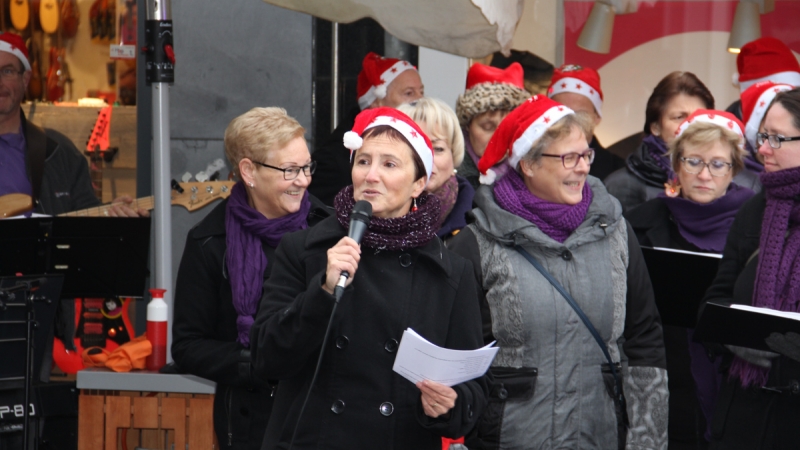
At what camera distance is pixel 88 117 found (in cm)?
770

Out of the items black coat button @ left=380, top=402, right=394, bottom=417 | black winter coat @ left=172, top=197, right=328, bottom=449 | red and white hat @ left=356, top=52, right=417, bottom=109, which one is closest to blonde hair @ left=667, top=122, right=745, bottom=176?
red and white hat @ left=356, top=52, right=417, bottom=109

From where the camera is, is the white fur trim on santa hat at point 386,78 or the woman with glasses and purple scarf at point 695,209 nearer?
the woman with glasses and purple scarf at point 695,209

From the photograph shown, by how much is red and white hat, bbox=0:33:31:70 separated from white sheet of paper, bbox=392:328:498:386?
4.85 m

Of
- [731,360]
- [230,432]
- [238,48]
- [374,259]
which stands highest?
[238,48]

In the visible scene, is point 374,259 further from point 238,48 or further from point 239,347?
point 238,48

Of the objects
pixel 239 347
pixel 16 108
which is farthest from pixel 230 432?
pixel 16 108

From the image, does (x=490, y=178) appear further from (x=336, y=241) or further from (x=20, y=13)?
(x=20, y=13)

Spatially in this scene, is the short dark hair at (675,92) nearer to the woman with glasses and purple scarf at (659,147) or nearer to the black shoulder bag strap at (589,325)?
the woman with glasses and purple scarf at (659,147)

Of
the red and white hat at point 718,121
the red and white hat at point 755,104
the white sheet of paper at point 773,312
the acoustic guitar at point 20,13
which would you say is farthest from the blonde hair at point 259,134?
the acoustic guitar at point 20,13

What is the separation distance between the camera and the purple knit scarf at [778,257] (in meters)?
4.23

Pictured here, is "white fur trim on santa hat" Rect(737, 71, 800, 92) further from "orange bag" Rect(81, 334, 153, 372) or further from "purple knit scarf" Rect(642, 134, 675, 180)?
"orange bag" Rect(81, 334, 153, 372)

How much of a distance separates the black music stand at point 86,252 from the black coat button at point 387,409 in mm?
2384

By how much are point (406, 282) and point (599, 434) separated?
46.7 inches

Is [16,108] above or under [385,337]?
above
